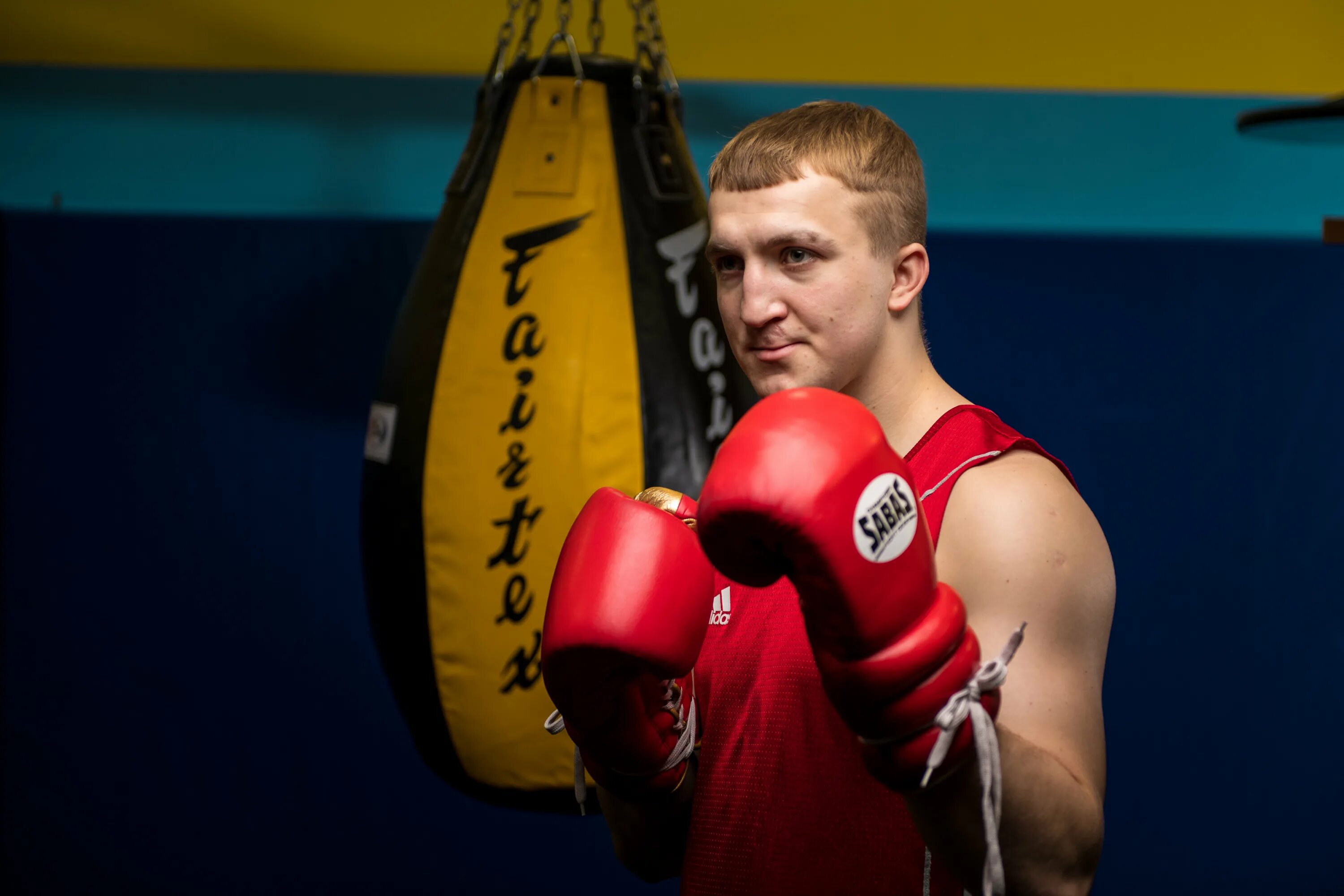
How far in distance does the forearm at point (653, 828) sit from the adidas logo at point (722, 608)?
149 mm

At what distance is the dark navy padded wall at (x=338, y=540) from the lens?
2.48m

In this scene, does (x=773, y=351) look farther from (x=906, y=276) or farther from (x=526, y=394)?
(x=526, y=394)

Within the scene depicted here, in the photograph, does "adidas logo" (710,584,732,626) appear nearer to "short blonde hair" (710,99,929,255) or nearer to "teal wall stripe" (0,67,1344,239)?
"short blonde hair" (710,99,929,255)

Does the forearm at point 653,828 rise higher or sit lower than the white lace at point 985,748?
lower

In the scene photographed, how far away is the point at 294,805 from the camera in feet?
8.26

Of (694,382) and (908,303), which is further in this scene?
(694,382)

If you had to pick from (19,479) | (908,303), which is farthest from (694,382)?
(19,479)

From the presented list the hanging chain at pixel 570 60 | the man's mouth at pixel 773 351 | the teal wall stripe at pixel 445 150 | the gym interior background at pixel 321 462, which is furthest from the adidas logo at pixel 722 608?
the teal wall stripe at pixel 445 150

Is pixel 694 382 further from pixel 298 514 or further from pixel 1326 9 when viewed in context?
pixel 1326 9

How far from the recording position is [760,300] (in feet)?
3.22

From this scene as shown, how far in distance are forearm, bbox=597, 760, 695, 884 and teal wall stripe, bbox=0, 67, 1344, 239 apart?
68.1 inches

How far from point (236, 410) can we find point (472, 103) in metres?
0.86

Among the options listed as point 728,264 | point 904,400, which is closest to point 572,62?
point 728,264

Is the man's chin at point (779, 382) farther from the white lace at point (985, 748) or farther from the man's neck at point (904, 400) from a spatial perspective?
the white lace at point (985, 748)
